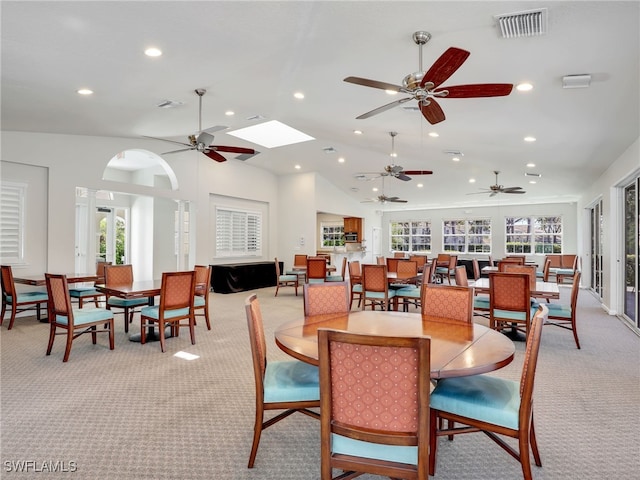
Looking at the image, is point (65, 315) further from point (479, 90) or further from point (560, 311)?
point (560, 311)

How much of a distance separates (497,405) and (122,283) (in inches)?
Result: 194

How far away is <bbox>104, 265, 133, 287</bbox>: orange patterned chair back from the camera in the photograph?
515 cm

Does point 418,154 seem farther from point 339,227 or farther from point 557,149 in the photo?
point 339,227

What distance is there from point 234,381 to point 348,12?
10.6ft

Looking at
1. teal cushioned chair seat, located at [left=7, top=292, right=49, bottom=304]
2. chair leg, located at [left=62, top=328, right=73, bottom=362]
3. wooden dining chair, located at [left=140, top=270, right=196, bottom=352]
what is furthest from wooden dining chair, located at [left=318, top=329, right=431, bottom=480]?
teal cushioned chair seat, located at [left=7, top=292, right=49, bottom=304]

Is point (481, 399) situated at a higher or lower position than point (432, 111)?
lower

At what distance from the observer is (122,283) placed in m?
5.29

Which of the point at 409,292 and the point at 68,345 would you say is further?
the point at 409,292

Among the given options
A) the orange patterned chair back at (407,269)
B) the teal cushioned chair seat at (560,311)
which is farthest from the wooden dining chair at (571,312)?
the orange patterned chair back at (407,269)

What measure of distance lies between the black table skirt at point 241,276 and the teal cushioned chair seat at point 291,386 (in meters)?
7.11

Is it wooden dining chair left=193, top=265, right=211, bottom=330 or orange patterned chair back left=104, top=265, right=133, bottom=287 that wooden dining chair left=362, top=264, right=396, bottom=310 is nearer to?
wooden dining chair left=193, top=265, right=211, bottom=330

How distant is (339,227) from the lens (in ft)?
48.2

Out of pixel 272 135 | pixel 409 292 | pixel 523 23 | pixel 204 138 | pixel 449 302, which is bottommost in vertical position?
pixel 409 292

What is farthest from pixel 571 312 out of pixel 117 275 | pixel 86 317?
pixel 117 275
